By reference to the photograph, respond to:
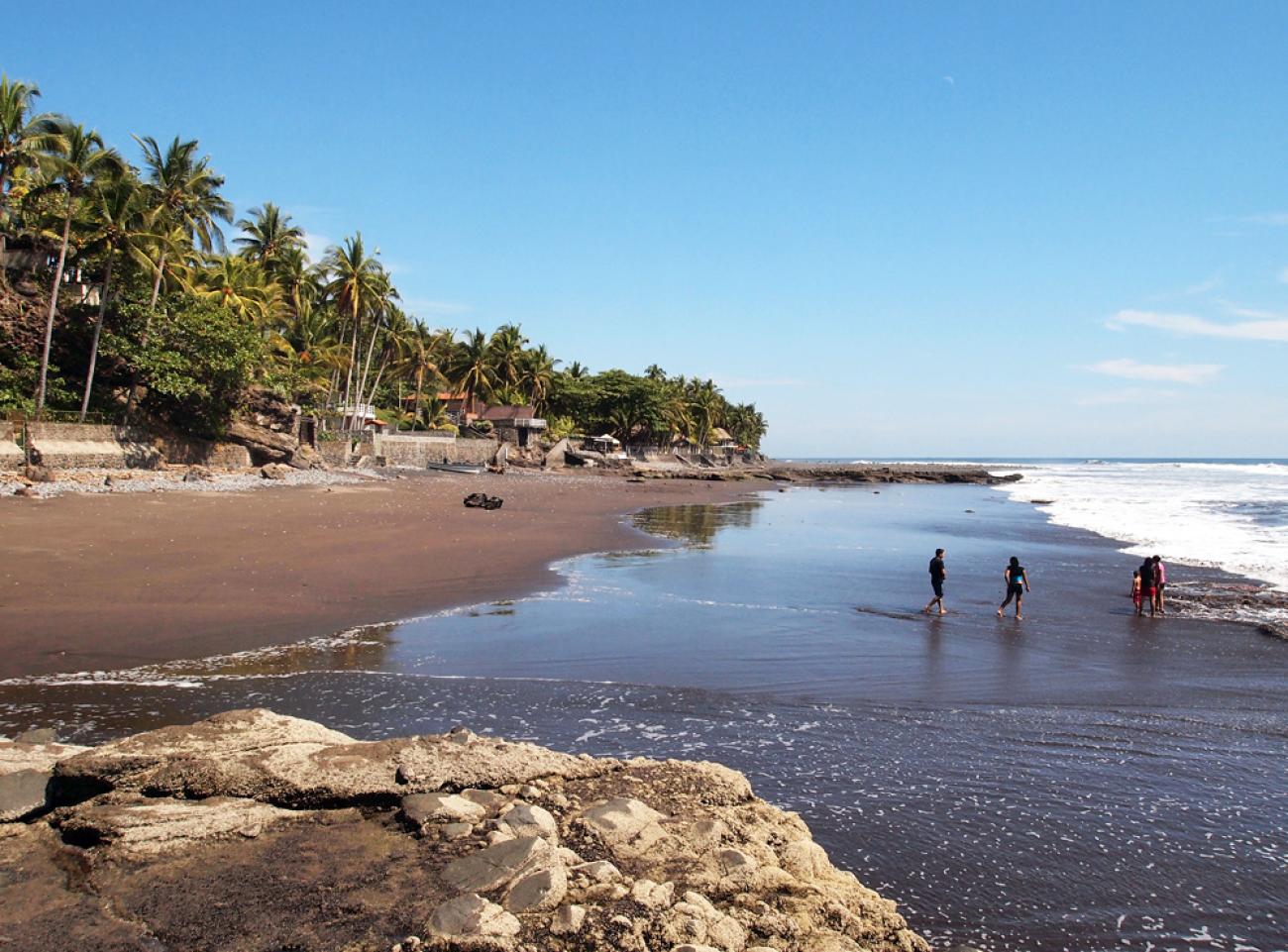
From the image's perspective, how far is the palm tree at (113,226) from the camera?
1192 inches

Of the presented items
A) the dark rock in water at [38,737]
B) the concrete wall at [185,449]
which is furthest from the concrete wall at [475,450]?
the dark rock in water at [38,737]

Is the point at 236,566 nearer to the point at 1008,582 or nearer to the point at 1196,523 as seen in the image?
the point at 1008,582

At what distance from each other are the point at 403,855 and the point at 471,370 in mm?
73307

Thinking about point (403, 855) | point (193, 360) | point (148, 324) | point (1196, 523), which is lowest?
point (403, 855)

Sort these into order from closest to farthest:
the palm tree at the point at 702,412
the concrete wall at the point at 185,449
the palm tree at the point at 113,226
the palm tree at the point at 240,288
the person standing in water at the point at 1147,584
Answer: the person standing in water at the point at 1147,584
the palm tree at the point at 113,226
the concrete wall at the point at 185,449
the palm tree at the point at 240,288
the palm tree at the point at 702,412

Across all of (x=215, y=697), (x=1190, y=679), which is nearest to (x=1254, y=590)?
(x=1190, y=679)

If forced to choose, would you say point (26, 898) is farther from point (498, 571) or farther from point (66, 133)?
point (66, 133)

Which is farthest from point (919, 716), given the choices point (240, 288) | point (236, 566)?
point (240, 288)

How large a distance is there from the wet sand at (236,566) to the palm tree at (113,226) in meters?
11.1

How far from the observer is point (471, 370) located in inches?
2940

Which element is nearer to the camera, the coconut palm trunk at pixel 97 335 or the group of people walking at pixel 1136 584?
the group of people walking at pixel 1136 584

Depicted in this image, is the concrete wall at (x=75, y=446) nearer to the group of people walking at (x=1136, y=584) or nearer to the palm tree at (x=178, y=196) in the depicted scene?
the palm tree at (x=178, y=196)

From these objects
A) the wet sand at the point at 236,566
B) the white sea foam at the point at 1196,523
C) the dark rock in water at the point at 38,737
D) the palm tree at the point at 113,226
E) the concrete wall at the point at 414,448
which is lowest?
the wet sand at the point at 236,566

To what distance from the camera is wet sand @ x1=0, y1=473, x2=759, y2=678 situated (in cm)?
989
